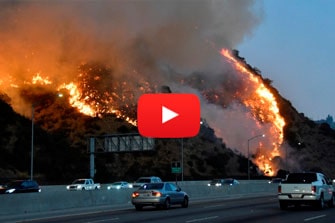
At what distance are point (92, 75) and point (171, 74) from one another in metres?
19.9

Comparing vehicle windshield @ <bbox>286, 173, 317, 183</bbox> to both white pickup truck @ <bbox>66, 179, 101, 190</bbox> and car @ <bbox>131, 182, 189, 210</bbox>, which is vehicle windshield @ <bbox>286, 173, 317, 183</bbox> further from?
white pickup truck @ <bbox>66, 179, 101, 190</bbox>

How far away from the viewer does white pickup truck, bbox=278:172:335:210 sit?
2570cm

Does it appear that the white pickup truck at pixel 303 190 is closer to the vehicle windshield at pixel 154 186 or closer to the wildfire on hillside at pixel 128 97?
the vehicle windshield at pixel 154 186

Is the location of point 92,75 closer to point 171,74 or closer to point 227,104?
point 171,74

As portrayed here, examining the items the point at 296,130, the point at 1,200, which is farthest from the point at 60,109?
the point at 1,200

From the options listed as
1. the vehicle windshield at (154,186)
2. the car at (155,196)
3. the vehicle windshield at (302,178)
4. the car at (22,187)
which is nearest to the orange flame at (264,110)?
the car at (22,187)

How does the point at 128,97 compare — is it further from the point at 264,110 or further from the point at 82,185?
the point at 82,185

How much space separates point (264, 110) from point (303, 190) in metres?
101

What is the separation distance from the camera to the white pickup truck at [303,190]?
25.7 m

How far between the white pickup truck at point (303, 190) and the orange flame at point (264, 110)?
261 feet

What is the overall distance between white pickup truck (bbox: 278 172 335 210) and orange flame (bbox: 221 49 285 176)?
261 feet

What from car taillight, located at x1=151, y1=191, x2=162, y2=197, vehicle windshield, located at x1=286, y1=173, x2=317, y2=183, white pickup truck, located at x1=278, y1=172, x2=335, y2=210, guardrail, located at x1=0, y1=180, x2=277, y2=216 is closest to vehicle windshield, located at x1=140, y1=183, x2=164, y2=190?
car taillight, located at x1=151, y1=191, x2=162, y2=197

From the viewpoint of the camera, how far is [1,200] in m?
25.2

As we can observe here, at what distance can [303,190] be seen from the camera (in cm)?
2577
